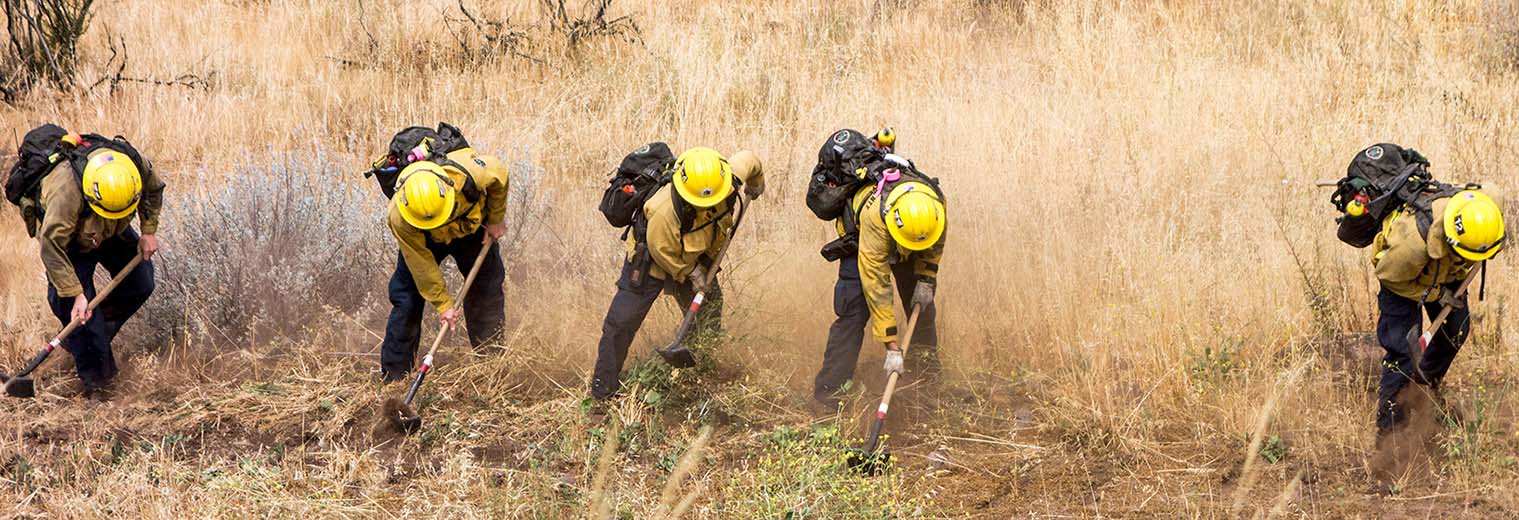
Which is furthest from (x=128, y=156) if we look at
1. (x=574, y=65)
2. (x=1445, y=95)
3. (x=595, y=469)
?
(x=1445, y=95)

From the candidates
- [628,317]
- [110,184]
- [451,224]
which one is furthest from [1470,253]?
[110,184]

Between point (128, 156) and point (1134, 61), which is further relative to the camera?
point (1134, 61)

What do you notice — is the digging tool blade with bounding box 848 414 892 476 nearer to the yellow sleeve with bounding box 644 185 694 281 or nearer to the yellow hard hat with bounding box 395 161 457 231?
the yellow sleeve with bounding box 644 185 694 281

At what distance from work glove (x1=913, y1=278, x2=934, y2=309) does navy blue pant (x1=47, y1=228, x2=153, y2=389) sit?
3.86 meters

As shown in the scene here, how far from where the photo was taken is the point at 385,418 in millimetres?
5977

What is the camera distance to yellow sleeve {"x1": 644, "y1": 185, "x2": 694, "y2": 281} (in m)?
5.79

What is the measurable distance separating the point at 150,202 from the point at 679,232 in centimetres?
267

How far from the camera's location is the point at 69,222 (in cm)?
591

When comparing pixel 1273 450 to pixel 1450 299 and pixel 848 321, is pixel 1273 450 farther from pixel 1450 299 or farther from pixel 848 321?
pixel 848 321

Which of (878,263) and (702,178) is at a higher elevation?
(702,178)

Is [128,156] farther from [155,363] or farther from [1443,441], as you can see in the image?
[1443,441]

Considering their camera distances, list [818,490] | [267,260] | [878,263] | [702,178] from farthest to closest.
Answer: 1. [267,260]
2. [702,178]
3. [878,263]
4. [818,490]

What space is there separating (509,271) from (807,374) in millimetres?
2082

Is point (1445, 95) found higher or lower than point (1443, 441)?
higher
